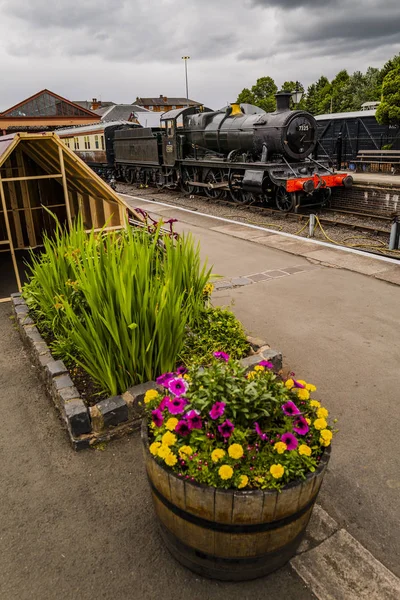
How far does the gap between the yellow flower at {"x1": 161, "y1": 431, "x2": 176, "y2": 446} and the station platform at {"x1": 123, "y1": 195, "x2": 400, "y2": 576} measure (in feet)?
4.54

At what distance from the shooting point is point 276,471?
212cm

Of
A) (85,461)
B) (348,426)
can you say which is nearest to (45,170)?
(85,461)

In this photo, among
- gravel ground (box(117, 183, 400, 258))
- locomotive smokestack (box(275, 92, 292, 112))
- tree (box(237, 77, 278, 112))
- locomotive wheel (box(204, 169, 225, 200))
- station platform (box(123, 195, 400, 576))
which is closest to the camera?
station platform (box(123, 195, 400, 576))

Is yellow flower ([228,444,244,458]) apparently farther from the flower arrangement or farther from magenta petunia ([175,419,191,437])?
magenta petunia ([175,419,191,437])

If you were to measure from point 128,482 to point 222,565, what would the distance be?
1067 mm

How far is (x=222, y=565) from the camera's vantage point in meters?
2.38

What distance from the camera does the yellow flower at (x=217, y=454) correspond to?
2.21 meters

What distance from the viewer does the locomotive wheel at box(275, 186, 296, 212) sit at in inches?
534

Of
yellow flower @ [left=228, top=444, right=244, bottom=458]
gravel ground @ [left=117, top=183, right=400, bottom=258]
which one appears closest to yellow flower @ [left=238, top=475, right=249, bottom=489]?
yellow flower @ [left=228, top=444, right=244, bottom=458]

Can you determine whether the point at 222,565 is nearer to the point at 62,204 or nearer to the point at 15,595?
the point at 15,595

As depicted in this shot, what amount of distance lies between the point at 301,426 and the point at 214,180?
15314 mm

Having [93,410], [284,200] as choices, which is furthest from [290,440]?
[284,200]

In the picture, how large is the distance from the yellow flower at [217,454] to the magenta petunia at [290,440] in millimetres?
333

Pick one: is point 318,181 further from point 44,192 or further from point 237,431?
point 237,431
